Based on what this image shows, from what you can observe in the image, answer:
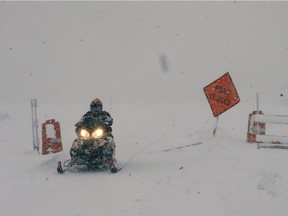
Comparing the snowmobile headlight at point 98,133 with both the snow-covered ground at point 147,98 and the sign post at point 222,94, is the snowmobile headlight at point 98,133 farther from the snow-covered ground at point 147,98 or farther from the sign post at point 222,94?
the sign post at point 222,94

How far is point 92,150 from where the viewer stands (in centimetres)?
1097

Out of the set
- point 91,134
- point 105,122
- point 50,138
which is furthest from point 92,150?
point 50,138

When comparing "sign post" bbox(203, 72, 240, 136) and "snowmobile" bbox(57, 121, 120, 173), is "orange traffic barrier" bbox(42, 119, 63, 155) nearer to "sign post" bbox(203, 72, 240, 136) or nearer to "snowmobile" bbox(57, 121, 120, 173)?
"snowmobile" bbox(57, 121, 120, 173)

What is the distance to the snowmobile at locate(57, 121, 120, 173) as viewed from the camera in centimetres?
1095

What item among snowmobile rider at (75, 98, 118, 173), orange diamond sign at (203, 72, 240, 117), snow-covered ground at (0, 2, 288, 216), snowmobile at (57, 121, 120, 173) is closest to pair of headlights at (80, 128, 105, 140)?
snowmobile at (57, 121, 120, 173)

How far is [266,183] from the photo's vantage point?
8.18m

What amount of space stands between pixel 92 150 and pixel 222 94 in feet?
14.6

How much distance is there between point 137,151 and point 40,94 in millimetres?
74811

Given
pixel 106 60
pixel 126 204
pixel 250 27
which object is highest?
pixel 250 27

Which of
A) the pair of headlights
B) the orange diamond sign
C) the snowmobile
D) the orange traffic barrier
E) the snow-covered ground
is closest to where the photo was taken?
the snow-covered ground

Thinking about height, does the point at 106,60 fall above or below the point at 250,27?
below

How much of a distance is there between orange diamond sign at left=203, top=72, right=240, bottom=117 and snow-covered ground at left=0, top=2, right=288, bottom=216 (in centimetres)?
103

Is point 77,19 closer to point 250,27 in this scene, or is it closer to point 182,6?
point 182,6

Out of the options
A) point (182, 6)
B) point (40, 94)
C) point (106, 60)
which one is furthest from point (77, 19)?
point (40, 94)
